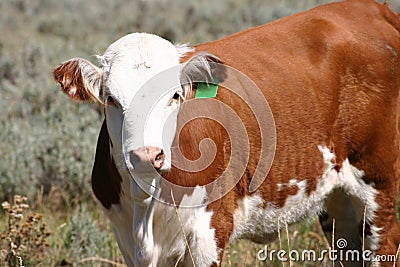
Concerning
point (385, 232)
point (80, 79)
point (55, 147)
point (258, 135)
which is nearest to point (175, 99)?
point (80, 79)

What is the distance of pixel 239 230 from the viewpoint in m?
4.50

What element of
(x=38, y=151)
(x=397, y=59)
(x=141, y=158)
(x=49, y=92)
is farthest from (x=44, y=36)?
(x=141, y=158)

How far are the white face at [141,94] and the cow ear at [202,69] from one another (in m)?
0.08

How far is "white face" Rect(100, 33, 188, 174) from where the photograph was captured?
11.9ft

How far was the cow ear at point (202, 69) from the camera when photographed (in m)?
4.06

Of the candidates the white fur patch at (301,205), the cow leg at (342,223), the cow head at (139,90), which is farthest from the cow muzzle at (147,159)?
the cow leg at (342,223)

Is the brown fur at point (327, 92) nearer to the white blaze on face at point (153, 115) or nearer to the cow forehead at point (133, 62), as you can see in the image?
the cow forehead at point (133, 62)

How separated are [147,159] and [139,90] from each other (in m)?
0.42

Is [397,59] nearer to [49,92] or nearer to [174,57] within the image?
[174,57]

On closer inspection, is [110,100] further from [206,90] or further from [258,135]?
[258,135]

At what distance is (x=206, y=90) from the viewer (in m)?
4.20

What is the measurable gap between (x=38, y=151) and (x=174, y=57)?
147 inches

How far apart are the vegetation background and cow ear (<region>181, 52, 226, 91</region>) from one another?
636 mm

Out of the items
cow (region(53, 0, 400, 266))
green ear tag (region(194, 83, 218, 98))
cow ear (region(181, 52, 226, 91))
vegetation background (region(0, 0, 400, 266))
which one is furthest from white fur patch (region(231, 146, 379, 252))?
cow ear (region(181, 52, 226, 91))
